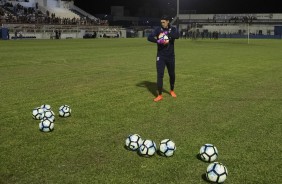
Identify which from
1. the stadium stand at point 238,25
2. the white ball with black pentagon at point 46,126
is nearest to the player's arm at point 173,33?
the white ball with black pentagon at point 46,126

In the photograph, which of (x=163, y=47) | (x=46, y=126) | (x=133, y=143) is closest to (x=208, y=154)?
(x=133, y=143)

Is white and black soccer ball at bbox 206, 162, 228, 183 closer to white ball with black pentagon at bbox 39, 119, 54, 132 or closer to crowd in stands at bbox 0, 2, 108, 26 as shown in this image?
white ball with black pentagon at bbox 39, 119, 54, 132

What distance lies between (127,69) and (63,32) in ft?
160

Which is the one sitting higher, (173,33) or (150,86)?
(173,33)

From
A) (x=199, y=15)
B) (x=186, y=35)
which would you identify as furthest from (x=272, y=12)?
(x=186, y=35)

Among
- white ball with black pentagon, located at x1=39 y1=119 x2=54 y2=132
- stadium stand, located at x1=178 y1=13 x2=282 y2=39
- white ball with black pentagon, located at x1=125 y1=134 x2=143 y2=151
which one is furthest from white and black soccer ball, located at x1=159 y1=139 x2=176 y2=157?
stadium stand, located at x1=178 y1=13 x2=282 y2=39

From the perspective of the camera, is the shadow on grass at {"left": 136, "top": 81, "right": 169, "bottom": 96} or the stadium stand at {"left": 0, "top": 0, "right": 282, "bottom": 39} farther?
the stadium stand at {"left": 0, "top": 0, "right": 282, "bottom": 39}

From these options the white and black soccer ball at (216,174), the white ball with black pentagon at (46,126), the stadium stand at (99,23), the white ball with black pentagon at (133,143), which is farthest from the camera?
the stadium stand at (99,23)

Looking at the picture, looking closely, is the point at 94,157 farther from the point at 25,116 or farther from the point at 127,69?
the point at 127,69

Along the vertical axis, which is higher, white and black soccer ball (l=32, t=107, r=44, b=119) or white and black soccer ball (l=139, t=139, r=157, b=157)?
white and black soccer ball (l=32, t=107, r=44, b=119)

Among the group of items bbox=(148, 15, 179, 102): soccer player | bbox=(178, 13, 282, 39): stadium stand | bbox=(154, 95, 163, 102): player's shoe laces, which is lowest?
bbox=(154, 95, 163, 102): player's shoe laces

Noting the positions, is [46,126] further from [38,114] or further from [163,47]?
[163,47]

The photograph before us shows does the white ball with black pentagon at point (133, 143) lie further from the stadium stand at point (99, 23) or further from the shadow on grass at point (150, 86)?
the stadium stand at point (99, 23)

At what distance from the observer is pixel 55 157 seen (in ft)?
17.9
